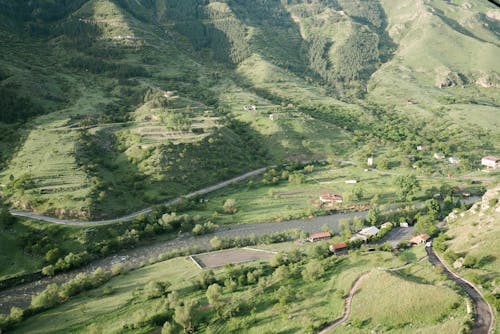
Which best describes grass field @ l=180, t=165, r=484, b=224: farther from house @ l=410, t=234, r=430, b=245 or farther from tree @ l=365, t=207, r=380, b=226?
house @ l=410, t=234, r=430, b=245

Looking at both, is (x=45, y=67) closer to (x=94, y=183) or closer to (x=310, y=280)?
(x=94, y=183)

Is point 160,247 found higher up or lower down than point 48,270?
lower down

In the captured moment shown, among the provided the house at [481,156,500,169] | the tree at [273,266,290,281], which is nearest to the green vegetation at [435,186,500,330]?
the tree at [273,266,290,281]

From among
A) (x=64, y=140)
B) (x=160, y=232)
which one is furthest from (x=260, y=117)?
(x=160, y=232)

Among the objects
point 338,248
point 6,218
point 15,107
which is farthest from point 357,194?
point 15,107

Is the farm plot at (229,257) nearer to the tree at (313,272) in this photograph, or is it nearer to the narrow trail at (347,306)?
the tree at (313,272)

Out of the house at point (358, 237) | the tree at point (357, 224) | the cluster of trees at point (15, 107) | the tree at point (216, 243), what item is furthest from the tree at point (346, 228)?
the cluster of trees at point (15, 107)

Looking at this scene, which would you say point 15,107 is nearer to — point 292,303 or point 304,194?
point 304,194

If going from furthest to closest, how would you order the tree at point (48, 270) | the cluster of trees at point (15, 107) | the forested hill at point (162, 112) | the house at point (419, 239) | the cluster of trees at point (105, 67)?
the cluster of trees at point (105, 67), the cluster of trees at point (15, 107), the forested hill at point (162, 112), the house at point (419, 239), the tree at point (48, 270)
